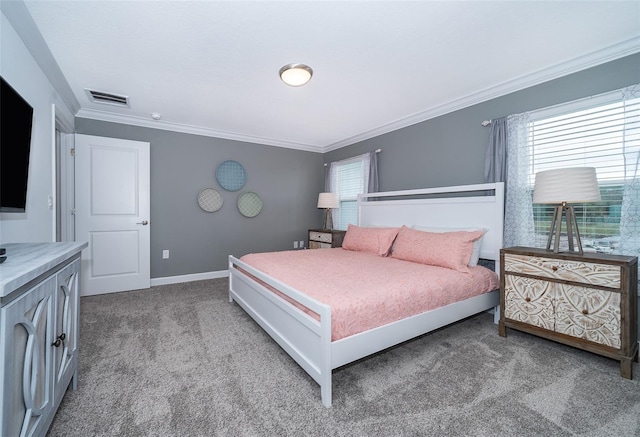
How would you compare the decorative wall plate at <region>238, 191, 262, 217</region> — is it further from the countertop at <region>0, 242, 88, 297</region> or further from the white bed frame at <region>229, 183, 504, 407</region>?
the countertop at <region>0, 242, 88, 297</region>

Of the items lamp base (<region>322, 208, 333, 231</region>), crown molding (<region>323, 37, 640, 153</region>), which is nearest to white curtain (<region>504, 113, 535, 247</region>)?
crown molding (<region>323, 37, 640, 153</region>)

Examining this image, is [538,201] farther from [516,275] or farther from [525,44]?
[525,44]

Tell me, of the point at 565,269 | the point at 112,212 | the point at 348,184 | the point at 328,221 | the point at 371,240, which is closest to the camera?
the point at 565,269

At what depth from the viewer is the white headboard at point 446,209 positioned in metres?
2.80

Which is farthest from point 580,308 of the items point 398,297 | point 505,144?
point 505,144

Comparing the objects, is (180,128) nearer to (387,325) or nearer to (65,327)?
(65,327)

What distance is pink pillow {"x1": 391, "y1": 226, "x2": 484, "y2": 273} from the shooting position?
258cm

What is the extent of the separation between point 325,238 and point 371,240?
51.0 inches

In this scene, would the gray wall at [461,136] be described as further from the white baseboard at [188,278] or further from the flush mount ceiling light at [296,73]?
the white baseboard at [188,278]

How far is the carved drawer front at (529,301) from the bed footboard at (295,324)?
5.91ft

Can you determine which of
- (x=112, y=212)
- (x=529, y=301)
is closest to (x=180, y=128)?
(x=112, y=212)

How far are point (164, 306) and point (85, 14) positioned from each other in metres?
2.73

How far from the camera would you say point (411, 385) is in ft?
5.75

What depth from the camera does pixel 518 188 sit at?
275 cm
